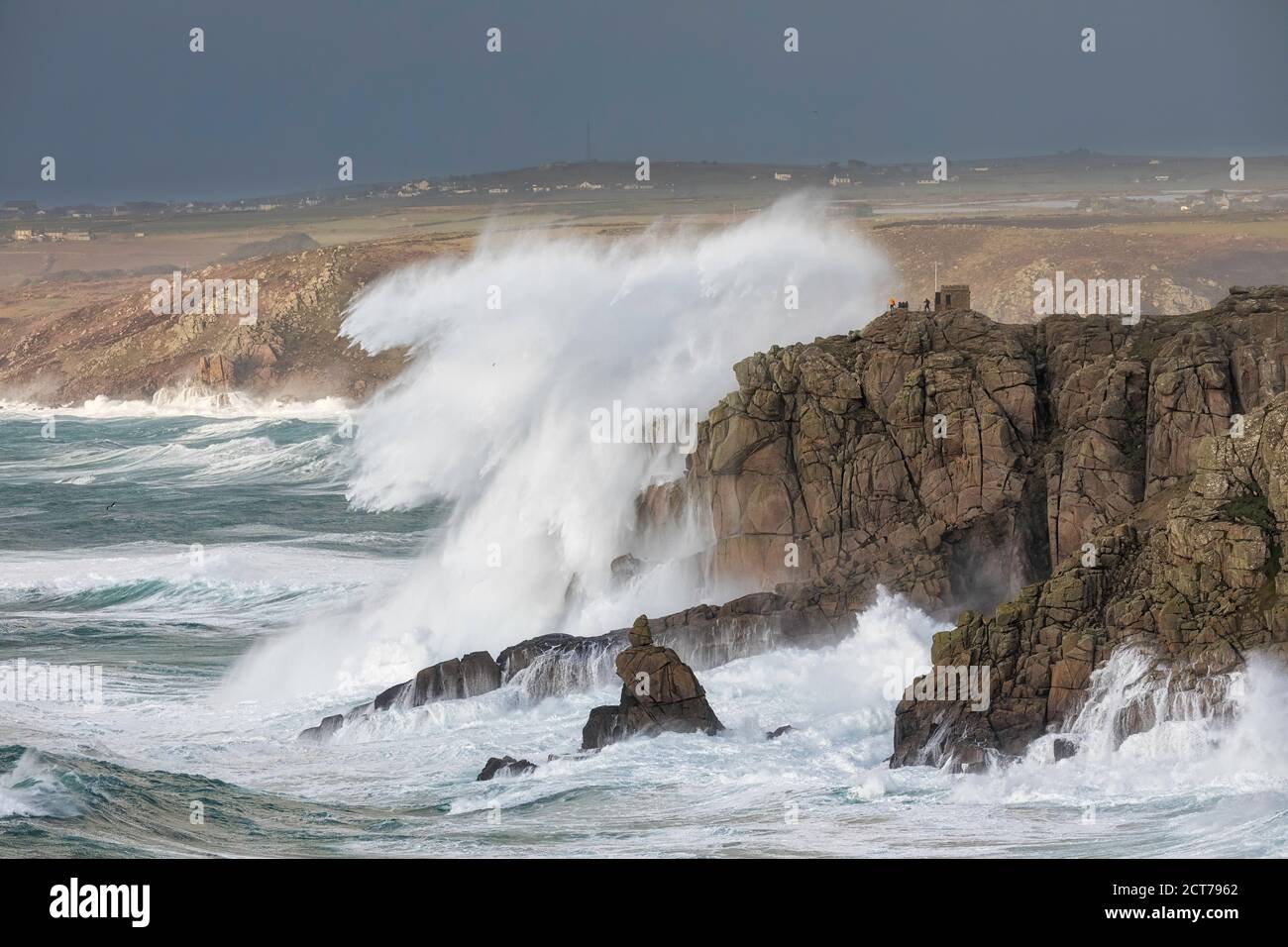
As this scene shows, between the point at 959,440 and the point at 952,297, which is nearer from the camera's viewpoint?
the point at 959,440

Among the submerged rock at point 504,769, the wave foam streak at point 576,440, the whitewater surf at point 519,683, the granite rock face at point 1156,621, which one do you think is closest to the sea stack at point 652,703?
the whitewater surf at point 519,683

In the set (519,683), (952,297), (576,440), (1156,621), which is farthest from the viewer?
(576,440)

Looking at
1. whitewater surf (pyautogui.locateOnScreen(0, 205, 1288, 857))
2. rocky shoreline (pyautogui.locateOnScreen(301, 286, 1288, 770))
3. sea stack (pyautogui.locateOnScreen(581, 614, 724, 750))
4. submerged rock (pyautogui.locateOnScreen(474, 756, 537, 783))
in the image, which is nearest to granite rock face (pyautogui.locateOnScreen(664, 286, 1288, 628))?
rocky shoreline (pyautogui.locateOnScreen(301, 286, 1288, 770))

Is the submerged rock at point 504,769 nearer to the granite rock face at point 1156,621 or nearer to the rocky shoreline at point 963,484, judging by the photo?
the rocky shoreline at point 963,484

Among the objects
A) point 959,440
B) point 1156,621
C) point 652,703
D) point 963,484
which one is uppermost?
point 959,440

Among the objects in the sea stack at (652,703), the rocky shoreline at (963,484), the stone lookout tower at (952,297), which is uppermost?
the stone lookout tower at (952,297)

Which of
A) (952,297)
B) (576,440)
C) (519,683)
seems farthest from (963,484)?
(576,440)

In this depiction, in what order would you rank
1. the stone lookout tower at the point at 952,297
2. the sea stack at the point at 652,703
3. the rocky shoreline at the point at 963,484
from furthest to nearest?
the stone lookout tower at the point at 952,297 → the sea stack at the point at 652,703 → the rocky shoreline at the point at 963,484

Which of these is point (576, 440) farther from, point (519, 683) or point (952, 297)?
point (519, 683)
